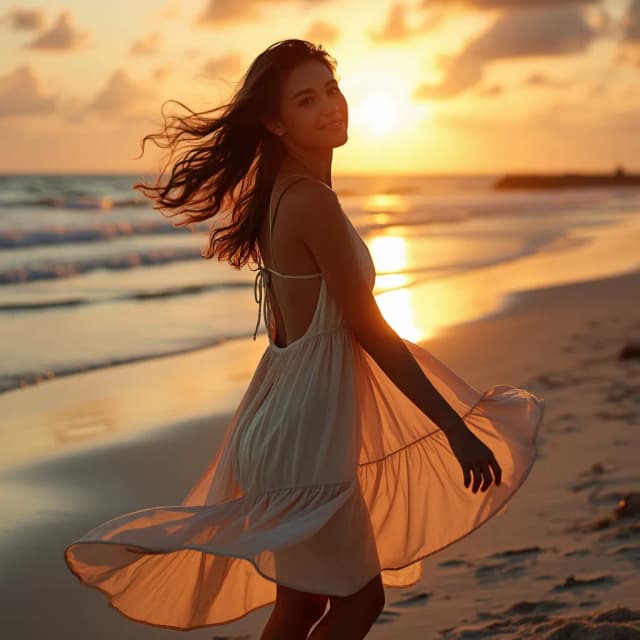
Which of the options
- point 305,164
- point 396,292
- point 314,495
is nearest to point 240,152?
point 305,164

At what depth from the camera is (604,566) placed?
4.55 meters

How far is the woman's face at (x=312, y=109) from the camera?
114 inches

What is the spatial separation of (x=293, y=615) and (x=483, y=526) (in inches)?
100

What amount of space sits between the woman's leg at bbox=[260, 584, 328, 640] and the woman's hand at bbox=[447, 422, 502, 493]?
54 centimetres

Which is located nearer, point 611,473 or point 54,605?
point 54,605

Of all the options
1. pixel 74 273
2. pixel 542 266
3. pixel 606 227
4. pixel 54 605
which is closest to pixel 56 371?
pixel 54 605

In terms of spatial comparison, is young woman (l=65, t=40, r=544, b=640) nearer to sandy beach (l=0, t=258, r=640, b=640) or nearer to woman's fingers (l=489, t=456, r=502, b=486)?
woman's fingers (l=489, t=456, r=502, b=486)

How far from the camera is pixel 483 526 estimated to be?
5.29 metres

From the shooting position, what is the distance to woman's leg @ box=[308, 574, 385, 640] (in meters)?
2.76

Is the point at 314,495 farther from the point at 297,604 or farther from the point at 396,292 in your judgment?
the point at 396,292

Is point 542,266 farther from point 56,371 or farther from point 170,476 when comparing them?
point 170,476

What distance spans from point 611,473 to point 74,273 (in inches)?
536

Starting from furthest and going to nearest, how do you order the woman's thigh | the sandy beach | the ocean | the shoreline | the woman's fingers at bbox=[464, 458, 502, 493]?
1. the ocean
2. the shoreline
3. the sandy beach
4. the woman's thigh
5. the woman's fingers at bbox=[464, 458, 502, 493]

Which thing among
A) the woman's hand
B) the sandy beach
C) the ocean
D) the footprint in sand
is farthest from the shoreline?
the woman's hand
